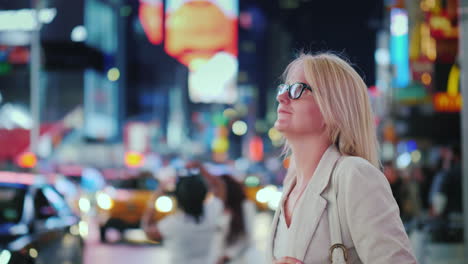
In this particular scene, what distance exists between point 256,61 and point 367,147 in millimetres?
187399

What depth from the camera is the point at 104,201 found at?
19.3 metres

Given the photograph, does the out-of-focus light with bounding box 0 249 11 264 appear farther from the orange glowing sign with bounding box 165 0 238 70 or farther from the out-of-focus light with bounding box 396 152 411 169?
the orange glowing sign with bounding box 165 0 238 70

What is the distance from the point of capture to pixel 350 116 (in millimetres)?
2662

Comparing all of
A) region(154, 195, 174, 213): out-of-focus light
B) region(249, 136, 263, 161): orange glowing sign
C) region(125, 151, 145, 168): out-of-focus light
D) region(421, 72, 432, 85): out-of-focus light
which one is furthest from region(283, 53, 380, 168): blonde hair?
region(249, 136, 263, 161): orange glowing sign

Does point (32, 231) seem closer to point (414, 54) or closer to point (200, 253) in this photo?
point (200, 253)

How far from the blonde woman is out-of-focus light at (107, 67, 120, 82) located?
239 ft

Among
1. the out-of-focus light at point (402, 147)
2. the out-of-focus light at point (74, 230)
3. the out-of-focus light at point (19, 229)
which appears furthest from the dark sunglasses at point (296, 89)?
the out-of-focus light at point (402, 147)

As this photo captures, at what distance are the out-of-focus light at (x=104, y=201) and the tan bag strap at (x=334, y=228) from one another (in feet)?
56.2

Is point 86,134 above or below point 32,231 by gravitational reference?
below

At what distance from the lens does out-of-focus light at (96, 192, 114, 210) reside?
19.3m

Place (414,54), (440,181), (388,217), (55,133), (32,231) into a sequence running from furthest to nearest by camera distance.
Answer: (55,133), (414,54), (440,181), (32,231), (388,217)

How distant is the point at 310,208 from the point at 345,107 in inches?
14.3

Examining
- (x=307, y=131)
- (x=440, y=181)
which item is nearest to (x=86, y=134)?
(x=440, y=181)

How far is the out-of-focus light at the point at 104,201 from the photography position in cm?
1930
